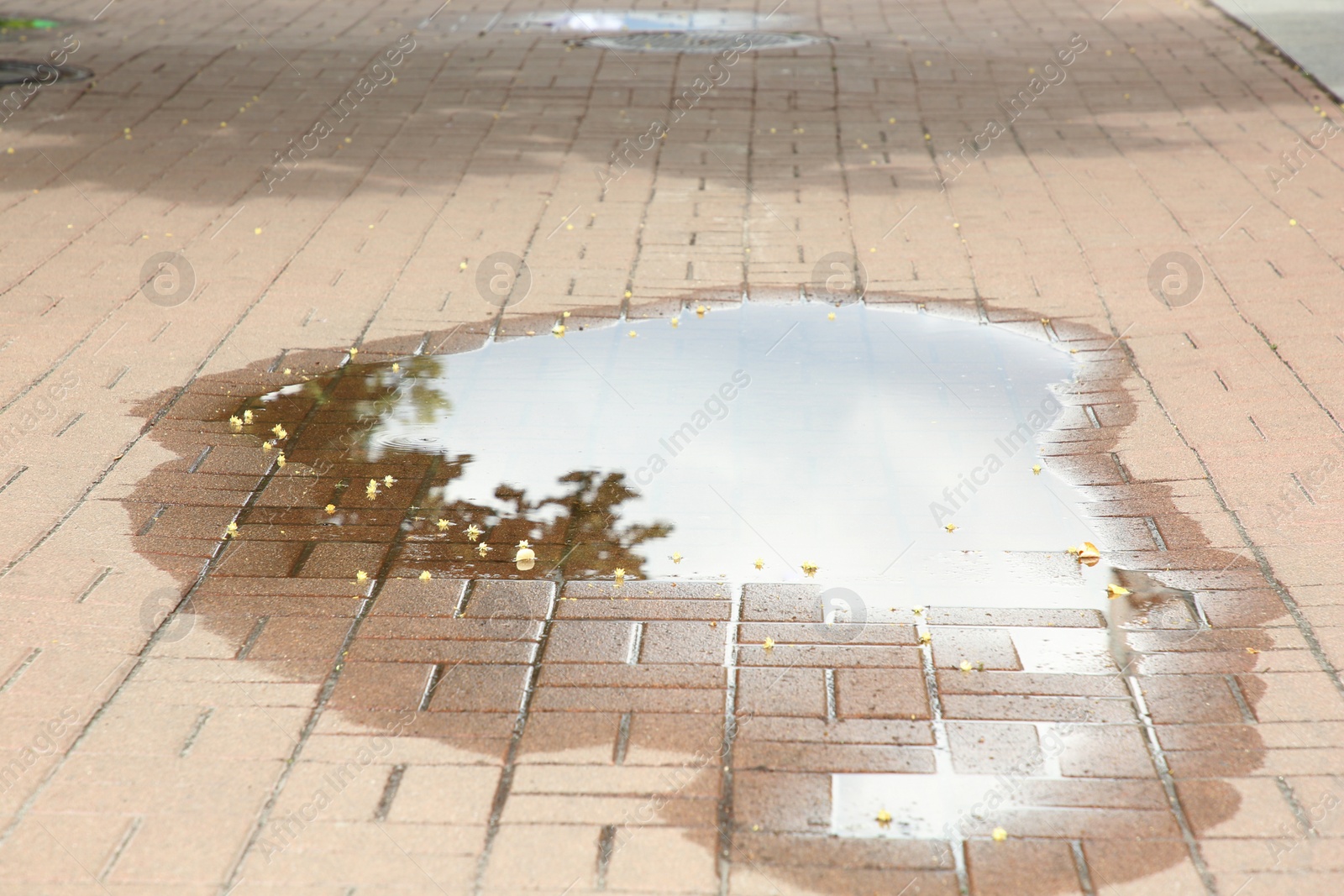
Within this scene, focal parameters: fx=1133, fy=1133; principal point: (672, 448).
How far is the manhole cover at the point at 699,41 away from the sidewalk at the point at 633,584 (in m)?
1.94

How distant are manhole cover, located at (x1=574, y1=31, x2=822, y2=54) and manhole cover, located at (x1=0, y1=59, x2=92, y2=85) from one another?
4519 millimetres

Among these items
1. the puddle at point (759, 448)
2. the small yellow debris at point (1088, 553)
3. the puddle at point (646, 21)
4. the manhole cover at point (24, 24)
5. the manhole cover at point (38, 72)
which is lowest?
the puddle at point (646, 21)

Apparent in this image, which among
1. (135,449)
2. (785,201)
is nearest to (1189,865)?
(135,449)

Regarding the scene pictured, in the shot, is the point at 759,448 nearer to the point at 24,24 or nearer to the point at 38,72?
the point at 38,72

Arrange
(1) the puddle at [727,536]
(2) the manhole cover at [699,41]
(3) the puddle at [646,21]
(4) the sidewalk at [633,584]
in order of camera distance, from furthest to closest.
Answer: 1. (3) the puddle at [646,21]
2. (2) the manhole cover at [699,41]
3. (1) the puddle at [727,536]
4. (4) the sidewalk at [633,584]

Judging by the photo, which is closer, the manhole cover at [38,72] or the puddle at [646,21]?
the manhole cover at [38,72]

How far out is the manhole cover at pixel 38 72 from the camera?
9789mm

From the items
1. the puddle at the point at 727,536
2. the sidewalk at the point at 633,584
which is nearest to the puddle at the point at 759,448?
the puddle at the point at 727,536

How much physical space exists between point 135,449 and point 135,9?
10158 mm

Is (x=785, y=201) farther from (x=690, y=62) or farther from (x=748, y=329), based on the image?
(x=690, y=62)

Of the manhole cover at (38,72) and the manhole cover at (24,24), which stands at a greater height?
the manhole cover at (38,72)

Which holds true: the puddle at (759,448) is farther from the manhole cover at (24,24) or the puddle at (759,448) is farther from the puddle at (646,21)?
the manhole cover at (24,24)

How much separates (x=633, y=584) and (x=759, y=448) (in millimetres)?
1027

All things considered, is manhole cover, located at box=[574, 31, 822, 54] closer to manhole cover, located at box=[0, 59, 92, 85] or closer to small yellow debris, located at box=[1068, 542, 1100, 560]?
manhole cover, located at box=[0, 59, 92, 85]
